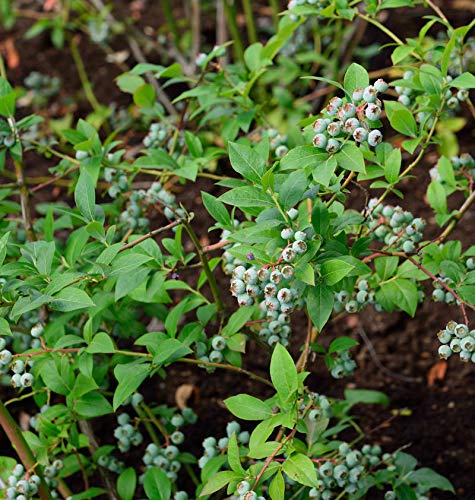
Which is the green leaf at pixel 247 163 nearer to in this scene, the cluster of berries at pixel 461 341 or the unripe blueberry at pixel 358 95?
the unripe blueberry at pixel 358 95

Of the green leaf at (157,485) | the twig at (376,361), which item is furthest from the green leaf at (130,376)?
the twig at (376,361)

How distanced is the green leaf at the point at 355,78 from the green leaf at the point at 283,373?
0.41 metres

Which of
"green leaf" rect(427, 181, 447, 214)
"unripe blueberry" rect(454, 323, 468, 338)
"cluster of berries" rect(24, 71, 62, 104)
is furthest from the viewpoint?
Answer: "cluster of berries" rect(24, 71, 62, 104)

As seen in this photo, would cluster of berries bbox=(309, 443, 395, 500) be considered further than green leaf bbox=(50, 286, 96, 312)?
Yes

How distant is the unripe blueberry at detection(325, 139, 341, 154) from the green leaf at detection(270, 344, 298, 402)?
0.31 meters

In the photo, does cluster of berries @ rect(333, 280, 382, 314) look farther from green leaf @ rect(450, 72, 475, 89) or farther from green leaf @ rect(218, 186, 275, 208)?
green leaf @ rect(450, 72, 475, 89)

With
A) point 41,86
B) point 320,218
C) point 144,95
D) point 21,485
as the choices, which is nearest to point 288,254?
point 320,218

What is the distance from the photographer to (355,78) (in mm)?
1183

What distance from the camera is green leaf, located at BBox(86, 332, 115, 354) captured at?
130cm

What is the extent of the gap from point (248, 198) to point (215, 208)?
0.60 ft

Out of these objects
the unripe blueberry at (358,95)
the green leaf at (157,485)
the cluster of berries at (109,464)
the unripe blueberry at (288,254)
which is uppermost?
the unripe blueberry at (358,95)

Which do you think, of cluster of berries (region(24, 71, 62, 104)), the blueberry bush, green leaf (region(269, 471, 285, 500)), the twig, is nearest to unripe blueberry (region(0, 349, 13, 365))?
the blueberry bush

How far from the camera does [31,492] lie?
139cm

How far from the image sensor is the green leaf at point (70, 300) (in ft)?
3.78
